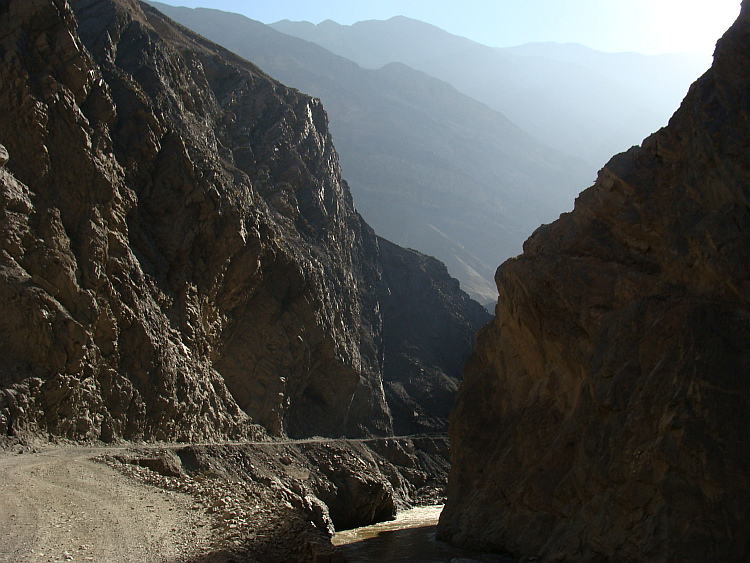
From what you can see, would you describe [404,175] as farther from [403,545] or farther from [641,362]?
[641,362]

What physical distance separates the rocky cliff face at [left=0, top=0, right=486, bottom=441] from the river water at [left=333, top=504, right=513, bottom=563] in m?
9.52

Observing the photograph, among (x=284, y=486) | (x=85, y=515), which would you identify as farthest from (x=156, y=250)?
(x=85, y=515)

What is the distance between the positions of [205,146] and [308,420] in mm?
20564

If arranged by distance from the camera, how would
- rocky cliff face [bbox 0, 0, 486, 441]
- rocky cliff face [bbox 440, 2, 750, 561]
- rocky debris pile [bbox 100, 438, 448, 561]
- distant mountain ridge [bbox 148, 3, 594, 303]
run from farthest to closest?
distant mountain ridge [bbox 148, 3, 594, 303], rocky cliff face [bbox 0, 0, 486, 441], rocky debris pile [bbox 100, 438, 448, 561], rocky cliff face [bbox 440, 2, 750, 561]

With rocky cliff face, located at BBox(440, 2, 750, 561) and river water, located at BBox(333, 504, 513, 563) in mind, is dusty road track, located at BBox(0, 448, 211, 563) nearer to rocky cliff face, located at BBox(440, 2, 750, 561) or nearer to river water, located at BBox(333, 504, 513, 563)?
river water, located at BBox(333, 504, 513, 563)

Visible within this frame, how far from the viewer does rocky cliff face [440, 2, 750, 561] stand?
15.8m

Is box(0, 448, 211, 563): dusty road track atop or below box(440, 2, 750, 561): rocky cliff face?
below

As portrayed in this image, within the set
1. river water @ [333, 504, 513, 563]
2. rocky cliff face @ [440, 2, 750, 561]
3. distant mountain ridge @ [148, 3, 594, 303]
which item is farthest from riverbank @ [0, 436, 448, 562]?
distant mountain ridge @ [148, 3, 594, 303]

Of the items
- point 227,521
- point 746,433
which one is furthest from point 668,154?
point 227,521

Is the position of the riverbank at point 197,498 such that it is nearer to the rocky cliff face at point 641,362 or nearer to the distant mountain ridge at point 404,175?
the rocky cliff face at point 641,362

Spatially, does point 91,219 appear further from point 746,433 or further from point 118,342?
point 746,433

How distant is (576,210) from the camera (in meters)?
25.4

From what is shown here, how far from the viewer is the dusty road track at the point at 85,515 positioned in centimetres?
1534

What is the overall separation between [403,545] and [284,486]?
25.2 ft
